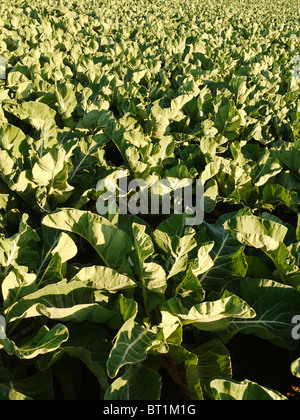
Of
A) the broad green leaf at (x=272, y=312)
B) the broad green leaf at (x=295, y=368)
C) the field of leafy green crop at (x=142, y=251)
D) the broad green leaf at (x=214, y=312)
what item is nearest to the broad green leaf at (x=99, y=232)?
the field of leafy green crop at (x=142, y=251)

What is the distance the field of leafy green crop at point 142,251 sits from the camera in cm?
159

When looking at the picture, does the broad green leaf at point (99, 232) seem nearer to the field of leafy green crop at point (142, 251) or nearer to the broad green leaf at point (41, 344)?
the field of leafy green crop at point (142, 251)

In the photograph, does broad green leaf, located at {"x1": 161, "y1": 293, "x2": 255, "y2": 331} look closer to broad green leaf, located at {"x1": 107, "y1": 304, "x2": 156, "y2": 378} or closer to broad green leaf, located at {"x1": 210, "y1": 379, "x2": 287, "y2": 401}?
broad green leaf, located at {"x1": 107, "y1": 304, "x2": 156, "y2": 378}

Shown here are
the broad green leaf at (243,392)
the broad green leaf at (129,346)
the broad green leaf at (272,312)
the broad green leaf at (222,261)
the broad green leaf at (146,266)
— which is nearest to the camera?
the broad green leaf at (243,392)

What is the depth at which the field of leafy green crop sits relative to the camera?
5.23ft

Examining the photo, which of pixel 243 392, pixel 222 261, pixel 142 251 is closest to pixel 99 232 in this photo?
pixel 142 251

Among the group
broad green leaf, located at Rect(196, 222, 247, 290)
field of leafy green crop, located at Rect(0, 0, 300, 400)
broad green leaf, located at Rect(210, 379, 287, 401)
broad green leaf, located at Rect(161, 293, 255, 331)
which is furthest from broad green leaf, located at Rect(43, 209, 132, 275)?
broad green leaf, located at Rect(210, 379, 287, 401)

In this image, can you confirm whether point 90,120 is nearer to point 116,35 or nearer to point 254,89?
point 254,89

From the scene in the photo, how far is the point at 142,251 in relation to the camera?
171 centimetres

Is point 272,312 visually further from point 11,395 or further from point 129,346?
point 11,395
